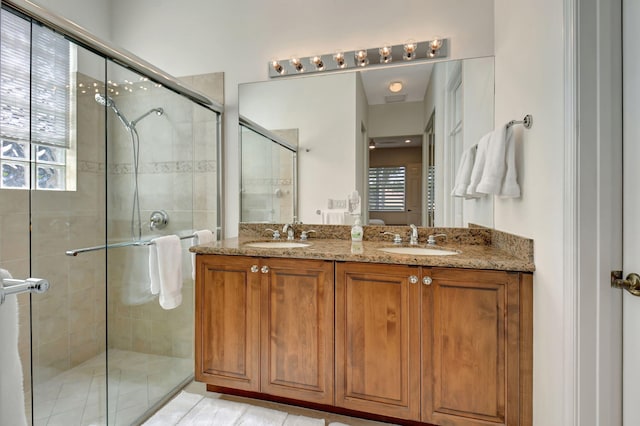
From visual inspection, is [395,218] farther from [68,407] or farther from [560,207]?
[68,407]

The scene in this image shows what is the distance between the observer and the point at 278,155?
2.39 meters

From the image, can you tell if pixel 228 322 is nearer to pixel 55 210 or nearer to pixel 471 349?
pixel 55 210

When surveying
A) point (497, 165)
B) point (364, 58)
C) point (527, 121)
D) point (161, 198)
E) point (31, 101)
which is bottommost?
point (161, 198)

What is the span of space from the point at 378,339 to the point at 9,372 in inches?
52.7

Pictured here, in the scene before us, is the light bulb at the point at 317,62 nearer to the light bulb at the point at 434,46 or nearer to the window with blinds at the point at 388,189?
the light bulb at the point at 434,46

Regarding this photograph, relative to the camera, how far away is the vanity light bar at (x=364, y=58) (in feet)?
6.88

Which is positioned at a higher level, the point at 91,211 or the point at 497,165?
the point at 497,165

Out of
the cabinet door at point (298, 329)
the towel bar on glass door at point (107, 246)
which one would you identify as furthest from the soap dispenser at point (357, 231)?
the towel bar on glass door at point (107, 246)

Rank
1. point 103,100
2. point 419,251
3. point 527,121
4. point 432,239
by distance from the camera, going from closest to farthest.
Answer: point 527,121
point 103,100
point 419,251
point 432,239

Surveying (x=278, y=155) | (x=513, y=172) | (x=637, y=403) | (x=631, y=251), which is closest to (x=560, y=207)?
(x=631, y=251)

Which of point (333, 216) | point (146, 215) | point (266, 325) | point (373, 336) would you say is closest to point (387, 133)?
point (333, 216)

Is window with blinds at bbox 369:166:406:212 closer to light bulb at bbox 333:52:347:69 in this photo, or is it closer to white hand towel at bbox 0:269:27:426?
light bulb at bbox 333:52:347:69

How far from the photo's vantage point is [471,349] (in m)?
1.47

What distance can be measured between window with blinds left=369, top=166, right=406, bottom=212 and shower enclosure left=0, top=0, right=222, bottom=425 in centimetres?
131
